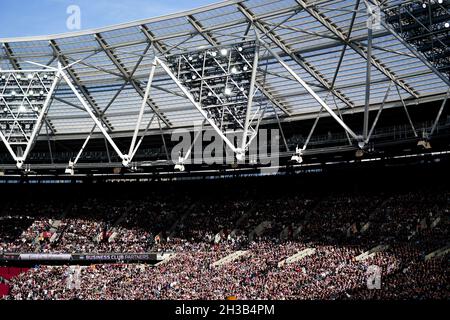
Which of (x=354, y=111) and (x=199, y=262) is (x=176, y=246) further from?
(x=354, y=111)

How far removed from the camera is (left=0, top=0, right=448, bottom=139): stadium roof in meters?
41.3

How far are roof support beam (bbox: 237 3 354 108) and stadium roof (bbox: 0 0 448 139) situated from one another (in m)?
0.07

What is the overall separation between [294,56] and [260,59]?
2326 millimetres

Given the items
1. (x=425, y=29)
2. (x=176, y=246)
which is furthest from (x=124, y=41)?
(x=425, y=29)

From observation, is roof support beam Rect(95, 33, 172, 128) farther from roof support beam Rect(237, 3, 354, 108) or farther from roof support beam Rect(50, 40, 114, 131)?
roof support beam Rect(237, 3, 354, 108)

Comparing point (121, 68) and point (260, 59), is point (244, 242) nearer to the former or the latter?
point (260, 59)

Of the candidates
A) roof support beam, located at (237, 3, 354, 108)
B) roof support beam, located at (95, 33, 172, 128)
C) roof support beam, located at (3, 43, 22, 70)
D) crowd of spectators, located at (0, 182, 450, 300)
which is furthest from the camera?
roof support beam, located at (3, 43, 22, 70)

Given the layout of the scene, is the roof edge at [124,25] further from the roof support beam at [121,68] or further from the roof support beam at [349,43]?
the roof support beam at [349,43]

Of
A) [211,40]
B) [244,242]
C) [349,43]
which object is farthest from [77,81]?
[349,43]

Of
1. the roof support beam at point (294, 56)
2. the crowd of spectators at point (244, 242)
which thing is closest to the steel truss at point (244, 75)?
the roof support beam at point (294, 56)

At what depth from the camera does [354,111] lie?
Result: 162ft

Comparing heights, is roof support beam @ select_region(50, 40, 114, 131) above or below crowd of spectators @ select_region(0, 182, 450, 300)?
above

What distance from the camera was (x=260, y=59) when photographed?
149ft

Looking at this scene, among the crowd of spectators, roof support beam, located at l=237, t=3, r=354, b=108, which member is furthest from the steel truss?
the crowd of spectators
